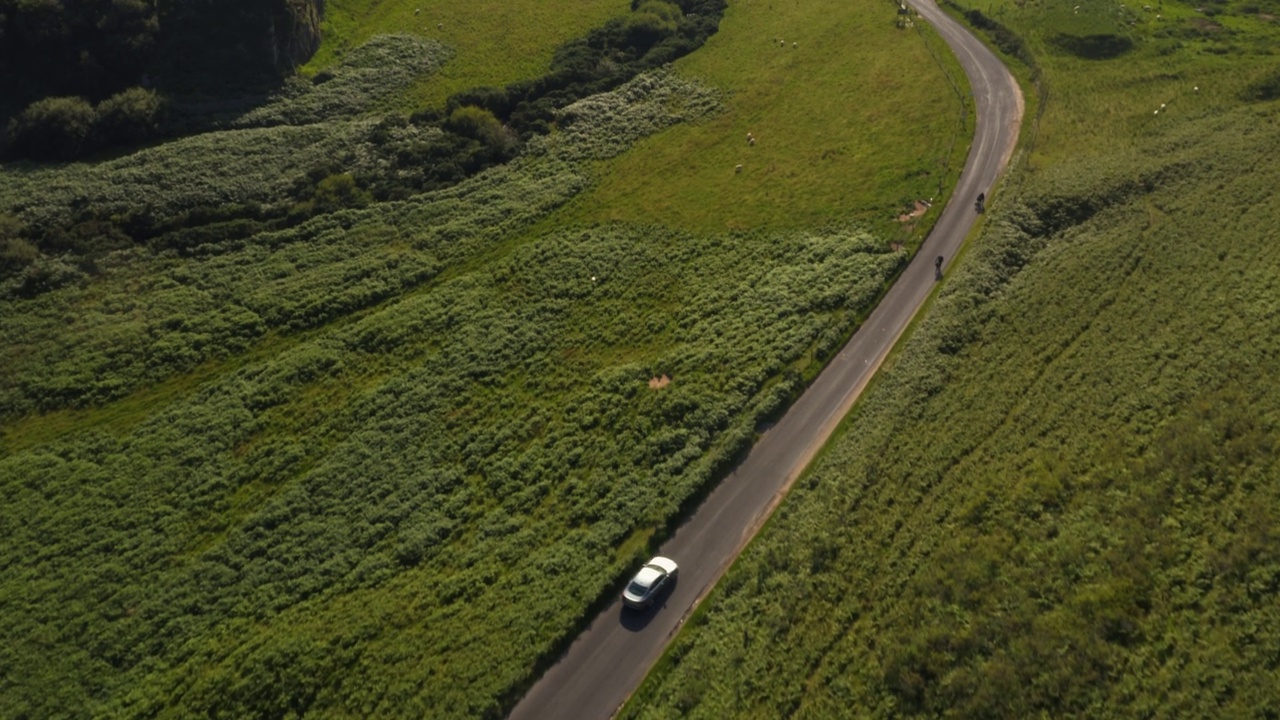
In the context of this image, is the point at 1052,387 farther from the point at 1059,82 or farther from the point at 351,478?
the point at 1059,82

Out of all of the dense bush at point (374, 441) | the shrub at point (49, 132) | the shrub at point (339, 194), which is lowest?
the dense bush at point (374, 441)

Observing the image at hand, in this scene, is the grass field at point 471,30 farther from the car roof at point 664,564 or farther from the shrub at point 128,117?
the car roof at point 664,564

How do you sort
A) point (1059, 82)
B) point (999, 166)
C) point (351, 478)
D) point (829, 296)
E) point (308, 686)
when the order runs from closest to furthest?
1. point (308, 686)
2. point (351, 478)
3. point (829, 296)
4. point (999, 166)
5. point (1059, 82)

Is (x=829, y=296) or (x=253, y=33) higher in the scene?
(x=253, y=33)

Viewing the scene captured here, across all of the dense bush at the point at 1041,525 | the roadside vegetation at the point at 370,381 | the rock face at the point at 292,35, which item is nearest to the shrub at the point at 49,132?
the roadside vegetation at the point at 370,381

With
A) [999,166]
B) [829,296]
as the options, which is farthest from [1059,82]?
[829,296]

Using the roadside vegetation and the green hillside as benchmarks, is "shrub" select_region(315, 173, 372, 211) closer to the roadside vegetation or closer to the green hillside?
the roadside vegetation

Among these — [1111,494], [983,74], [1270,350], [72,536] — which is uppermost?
[983,74]
